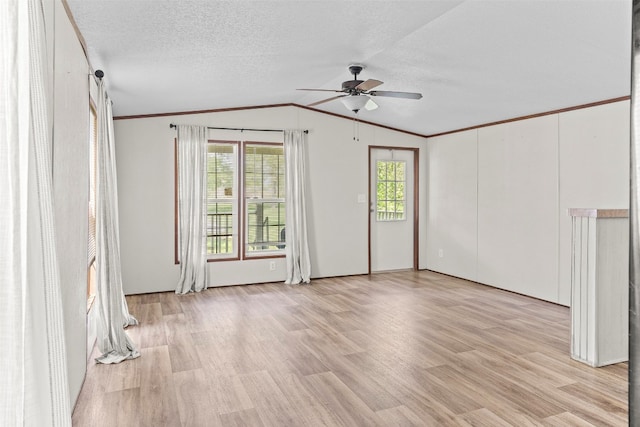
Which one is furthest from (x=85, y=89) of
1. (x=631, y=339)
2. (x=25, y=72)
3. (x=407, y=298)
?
(x=407, y=298)

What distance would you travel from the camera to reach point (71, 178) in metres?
2.65

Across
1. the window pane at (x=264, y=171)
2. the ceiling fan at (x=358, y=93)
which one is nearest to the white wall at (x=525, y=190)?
the ceiling fan at (x=358, y=93)

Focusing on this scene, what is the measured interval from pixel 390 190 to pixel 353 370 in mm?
4573

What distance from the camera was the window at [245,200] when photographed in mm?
6184

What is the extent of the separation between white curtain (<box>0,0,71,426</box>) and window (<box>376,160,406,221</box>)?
20.9 feet

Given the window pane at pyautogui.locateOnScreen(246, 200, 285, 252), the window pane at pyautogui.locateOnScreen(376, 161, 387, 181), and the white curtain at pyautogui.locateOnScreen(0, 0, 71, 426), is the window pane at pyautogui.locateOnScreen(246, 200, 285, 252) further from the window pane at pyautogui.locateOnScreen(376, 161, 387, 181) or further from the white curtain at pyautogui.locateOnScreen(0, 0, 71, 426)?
the white curtain at pyautogui.locateOnScreen(0, 0, 71, 426)

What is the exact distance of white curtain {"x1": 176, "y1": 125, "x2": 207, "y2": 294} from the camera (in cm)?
584

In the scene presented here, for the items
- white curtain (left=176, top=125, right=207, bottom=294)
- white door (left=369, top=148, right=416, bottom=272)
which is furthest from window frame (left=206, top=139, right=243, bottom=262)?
white door (left=369, top=148, right=416, bottom=272)

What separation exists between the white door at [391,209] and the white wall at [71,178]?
4837mm

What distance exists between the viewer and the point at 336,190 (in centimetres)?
686

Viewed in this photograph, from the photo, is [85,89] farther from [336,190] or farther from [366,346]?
[336,190]

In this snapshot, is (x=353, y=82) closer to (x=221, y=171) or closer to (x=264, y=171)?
Answer: (x=264, y=171)

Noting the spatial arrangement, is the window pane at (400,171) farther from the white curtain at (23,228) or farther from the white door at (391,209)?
the white curtain at (23,228)

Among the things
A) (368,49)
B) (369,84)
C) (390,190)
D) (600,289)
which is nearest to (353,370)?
(600,289)
